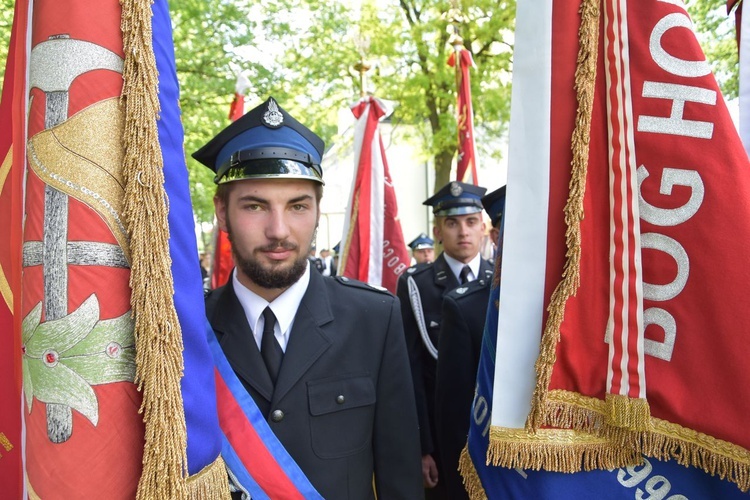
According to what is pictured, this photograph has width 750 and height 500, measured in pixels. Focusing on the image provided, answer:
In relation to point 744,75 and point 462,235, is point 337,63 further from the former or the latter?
point 744,75

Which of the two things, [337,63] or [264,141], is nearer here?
[264,141]

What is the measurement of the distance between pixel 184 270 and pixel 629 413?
1.13 m

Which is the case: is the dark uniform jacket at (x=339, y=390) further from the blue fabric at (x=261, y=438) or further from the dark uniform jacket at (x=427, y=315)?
the dark uniform jacket at (x=427, y=315)

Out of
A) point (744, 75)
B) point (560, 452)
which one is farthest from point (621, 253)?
point (744, 75)

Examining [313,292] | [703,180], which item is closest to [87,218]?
[313,292]

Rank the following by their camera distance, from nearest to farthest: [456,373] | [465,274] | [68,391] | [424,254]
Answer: [68,391] < [456,373] < [465,274] < [424,254]

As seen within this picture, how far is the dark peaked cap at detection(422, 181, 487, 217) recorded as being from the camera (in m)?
4.71

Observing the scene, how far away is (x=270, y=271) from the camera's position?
2049 mm

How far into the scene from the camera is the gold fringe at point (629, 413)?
56.3 inches

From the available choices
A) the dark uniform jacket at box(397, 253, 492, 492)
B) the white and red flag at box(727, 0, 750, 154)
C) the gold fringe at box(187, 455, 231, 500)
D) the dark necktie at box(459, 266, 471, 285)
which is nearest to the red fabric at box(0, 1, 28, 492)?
the gold fringe at box(187, 455, 231, 500)

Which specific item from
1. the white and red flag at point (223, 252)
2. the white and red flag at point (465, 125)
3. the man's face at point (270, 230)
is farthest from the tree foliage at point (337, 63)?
the man's face at point (270, 230)

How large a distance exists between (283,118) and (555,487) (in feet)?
4.89

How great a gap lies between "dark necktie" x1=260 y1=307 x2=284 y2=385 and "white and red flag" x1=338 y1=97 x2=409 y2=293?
11.2 ft

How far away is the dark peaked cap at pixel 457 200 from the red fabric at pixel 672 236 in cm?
311
